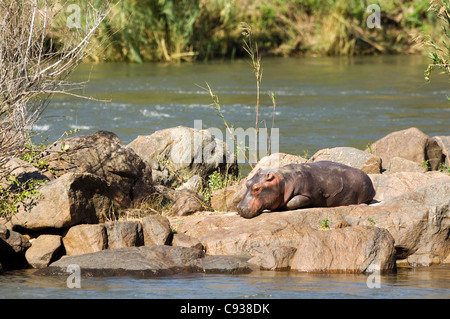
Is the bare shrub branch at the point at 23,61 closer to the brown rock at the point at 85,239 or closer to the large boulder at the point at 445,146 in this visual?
the brown rock at the point at 85,239

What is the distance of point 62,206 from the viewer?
30.1 feet

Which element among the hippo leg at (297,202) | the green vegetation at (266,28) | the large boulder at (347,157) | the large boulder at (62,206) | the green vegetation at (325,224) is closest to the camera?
the large boulder at (62,206)

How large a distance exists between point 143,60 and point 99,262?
23966 millimetres

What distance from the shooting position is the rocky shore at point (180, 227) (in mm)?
8680

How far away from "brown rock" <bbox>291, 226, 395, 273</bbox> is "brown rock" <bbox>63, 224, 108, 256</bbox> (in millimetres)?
2210

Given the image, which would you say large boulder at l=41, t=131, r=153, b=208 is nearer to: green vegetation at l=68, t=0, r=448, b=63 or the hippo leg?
the hippo leg

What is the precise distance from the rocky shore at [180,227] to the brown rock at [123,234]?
0.04 ft

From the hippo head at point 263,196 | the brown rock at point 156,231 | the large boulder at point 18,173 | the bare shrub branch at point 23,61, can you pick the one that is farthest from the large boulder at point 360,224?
the bare shrub branch at point 23,61

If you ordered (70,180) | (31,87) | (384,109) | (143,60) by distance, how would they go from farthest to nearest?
1. (143,60)
2. (384,109)
3. (31,87)
4. (70,180)

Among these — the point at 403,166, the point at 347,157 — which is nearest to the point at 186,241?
the point at 347,157

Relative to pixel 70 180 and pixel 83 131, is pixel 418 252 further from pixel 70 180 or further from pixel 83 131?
pixel 83 131

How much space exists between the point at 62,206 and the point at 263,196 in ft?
7.94

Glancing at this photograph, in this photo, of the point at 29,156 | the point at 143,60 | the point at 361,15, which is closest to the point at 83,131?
the point at 29,156

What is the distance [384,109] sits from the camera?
2142 cm
